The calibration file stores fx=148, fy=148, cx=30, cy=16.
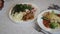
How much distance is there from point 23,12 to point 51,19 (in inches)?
8.4

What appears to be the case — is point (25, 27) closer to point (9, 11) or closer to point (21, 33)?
point (21, 33)

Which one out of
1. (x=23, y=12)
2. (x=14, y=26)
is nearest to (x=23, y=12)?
(x=23, y=12)

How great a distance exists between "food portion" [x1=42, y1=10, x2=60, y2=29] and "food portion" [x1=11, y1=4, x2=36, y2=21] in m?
0.10

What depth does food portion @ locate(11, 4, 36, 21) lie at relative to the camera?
1.05m

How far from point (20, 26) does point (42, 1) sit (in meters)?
0.31

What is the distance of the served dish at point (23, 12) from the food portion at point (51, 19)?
3.3 inches

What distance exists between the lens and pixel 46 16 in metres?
1.04

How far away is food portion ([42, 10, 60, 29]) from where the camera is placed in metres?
0.97

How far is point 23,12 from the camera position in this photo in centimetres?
109

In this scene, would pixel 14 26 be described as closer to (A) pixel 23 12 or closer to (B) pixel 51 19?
(A) pixel 23 12

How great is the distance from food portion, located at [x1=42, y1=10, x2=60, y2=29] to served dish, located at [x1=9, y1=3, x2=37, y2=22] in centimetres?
8

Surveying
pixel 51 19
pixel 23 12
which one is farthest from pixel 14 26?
pixel 51 19

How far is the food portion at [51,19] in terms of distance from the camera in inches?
38.4

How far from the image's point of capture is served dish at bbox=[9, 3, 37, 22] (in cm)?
104
